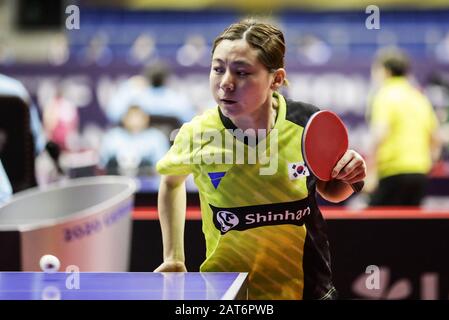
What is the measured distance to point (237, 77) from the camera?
8.16 ft

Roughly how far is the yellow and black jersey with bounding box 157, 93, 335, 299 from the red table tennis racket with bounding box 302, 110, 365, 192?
0.35ft

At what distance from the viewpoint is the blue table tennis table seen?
7.18ft

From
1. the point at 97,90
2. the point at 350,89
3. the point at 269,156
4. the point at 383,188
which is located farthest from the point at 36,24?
the point at 269,156

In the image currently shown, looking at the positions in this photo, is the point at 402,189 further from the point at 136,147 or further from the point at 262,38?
the point at 262,38

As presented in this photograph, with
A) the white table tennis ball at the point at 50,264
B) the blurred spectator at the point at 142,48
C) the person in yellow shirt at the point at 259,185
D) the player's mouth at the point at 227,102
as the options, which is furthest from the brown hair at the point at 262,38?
the blurred spectator at the point at 142,48

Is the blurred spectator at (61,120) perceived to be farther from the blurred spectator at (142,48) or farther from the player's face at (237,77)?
the player's face at (237,77)

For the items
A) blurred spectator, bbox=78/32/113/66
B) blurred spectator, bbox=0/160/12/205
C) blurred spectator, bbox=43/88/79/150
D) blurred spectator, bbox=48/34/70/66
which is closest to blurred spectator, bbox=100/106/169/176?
blurred spectator, bbox=0/160/12/205

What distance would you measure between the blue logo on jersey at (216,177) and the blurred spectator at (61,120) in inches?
281

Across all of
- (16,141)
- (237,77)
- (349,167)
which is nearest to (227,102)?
(237,77)

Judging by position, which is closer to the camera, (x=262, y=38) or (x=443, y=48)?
(x=262, y=38)

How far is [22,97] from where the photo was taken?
4.23 meters

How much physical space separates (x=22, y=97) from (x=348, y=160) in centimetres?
225

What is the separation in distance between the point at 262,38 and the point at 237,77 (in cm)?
15

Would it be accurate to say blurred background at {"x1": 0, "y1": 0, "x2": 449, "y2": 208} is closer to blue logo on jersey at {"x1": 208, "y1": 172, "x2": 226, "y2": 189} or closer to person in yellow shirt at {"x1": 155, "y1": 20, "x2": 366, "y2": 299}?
person in yellow shirt at {"x1": 155, "y1": 20, "x2": 366, "y2": 299}
